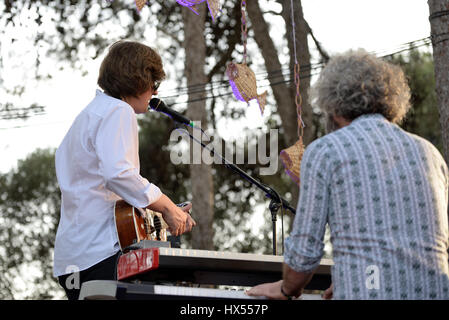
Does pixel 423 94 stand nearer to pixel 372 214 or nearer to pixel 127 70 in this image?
pixel 127 70

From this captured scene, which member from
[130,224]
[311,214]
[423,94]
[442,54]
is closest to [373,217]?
[311,214]

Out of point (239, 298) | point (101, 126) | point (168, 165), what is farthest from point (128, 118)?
point (168, 165)

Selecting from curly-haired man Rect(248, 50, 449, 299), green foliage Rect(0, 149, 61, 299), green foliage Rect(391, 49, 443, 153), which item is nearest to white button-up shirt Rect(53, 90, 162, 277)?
curly-haired man Rect(248, 50, 449, 299)

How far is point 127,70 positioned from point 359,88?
1144mm

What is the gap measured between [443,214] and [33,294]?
14.1m

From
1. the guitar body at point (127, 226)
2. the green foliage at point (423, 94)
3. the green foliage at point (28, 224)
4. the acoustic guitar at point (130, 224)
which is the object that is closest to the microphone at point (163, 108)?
the acoustic guitar at point (130, 224)

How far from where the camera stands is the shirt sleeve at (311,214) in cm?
183

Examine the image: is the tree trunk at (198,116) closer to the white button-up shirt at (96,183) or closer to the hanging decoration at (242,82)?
the hanging decoration at (242,82)

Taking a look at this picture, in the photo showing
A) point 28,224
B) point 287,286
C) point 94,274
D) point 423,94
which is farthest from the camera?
point 28,224

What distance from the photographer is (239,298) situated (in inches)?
76.7

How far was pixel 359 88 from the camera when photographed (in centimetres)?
195

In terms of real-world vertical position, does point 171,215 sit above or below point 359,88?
below

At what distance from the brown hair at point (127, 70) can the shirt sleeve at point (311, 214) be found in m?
1.11
